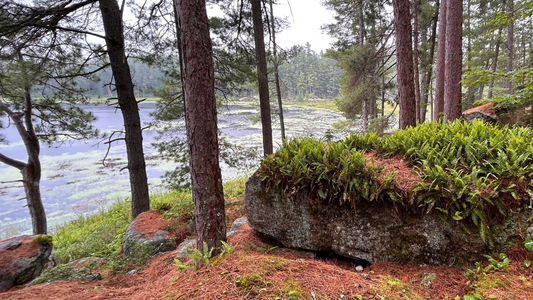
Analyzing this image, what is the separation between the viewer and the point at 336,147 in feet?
11.5

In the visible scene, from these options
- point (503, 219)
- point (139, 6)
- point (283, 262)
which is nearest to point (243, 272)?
point (283, 262)

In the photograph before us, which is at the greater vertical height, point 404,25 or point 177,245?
point 404,25

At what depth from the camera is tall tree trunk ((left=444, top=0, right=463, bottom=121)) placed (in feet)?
19.7

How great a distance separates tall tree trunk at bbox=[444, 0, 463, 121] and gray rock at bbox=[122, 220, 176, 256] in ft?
25.0

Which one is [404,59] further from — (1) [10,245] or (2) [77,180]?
(2) [77,180]

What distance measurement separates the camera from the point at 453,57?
620cm

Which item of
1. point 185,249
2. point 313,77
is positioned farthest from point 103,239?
point 313,77

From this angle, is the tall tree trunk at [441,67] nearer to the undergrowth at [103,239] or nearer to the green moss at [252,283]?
the undergrowth at [103,239]

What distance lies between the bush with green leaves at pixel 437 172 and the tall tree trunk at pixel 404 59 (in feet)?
6.51

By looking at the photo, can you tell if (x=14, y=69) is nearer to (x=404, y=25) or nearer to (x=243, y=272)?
(x=243, y=272)

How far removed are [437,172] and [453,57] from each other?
207 inches

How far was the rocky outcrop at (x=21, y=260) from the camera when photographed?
12.8ft

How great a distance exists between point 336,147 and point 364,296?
2077mm

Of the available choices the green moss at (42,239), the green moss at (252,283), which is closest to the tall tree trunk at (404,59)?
the green moss at (252,283)
